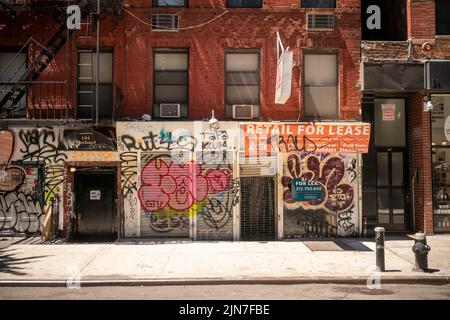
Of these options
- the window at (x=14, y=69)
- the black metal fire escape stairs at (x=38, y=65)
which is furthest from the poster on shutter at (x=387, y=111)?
the window at (x=14, y=69)

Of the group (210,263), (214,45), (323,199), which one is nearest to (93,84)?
(214,45)

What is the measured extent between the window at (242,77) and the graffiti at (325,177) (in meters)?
2.12

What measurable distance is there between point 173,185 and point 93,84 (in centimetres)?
399

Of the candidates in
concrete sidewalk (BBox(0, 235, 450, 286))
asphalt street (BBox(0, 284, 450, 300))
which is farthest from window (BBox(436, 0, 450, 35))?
asphalt street (BBox(0, 284, 450, 300))

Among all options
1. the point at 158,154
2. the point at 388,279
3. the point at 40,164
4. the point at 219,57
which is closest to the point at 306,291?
the point at 388,279

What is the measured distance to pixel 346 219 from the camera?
1463 cm

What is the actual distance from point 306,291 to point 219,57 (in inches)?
321

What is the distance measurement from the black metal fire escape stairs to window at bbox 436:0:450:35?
10.7 m

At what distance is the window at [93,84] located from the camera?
1466 centimetres

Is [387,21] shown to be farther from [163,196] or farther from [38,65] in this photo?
[38,65]

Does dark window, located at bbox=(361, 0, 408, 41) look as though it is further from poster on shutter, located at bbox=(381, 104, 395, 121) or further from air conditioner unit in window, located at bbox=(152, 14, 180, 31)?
air conditioner unit in window, located at bbox=(152, 14, 180, 31)

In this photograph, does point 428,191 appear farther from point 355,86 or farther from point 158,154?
point 158,154

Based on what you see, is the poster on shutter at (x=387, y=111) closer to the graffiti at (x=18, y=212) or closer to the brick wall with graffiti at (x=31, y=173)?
the brick wall with graffiti at (x=31, y=173)

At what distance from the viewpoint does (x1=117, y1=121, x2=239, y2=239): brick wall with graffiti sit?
1433 cm
